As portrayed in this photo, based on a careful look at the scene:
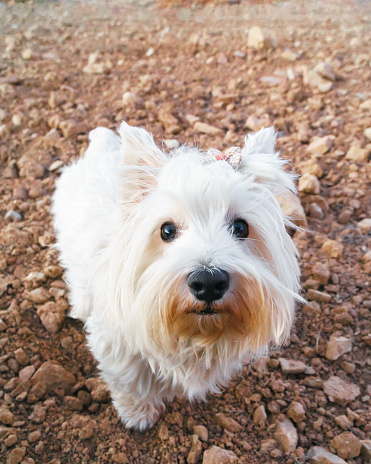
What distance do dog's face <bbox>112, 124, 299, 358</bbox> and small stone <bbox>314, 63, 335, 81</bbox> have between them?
402 centimetres

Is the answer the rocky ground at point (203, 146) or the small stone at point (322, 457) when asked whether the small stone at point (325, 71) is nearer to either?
the rocky ground at point (203, 146)

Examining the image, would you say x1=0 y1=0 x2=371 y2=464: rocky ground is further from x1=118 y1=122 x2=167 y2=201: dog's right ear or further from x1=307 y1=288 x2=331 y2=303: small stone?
x1=118 y1=122 x2=167 y2=201: dog's right ear

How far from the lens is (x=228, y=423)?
2906 millimetres

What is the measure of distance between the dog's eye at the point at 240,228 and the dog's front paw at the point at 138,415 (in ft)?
4.72

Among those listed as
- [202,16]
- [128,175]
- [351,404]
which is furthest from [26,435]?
[202,16]

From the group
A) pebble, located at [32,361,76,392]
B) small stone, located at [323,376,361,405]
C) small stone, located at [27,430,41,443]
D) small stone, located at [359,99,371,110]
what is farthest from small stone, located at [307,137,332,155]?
small stone, located at [27,430,41,443]

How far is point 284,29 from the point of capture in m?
7.42

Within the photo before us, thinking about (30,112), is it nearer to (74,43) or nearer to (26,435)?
(74,43)

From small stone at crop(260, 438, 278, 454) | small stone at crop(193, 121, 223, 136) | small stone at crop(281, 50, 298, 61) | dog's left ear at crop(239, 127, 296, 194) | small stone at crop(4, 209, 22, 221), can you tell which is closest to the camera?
dog's left ear at crop(239, 127, 296, 194)

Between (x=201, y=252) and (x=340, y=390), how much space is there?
1803 millimetres

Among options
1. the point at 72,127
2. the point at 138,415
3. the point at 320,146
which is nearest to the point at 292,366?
the point at 138,415

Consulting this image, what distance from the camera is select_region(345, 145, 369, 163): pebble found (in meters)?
4.81

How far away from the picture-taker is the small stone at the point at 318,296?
11.9ft

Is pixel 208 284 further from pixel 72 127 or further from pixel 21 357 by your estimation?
pixel 72 127
